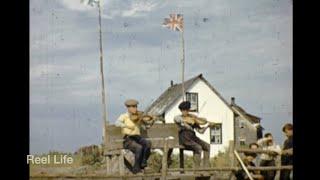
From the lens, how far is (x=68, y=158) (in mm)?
2607

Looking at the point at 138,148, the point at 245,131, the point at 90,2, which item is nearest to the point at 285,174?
the point at 245,131

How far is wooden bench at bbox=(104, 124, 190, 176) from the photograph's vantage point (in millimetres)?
2654

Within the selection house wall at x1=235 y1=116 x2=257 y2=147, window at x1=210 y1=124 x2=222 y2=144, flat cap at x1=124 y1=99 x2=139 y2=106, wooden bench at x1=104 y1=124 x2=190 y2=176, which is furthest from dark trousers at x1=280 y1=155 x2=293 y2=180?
flat cap at x1=124 y1=99 x2=139 y2=106

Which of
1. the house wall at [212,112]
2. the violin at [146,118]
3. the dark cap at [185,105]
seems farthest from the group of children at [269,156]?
the violin at [146,118]

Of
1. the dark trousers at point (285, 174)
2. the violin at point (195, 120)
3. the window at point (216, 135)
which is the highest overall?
the violin at point (195, 120)

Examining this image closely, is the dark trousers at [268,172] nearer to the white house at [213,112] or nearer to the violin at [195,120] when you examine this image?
the white house at [213,112]

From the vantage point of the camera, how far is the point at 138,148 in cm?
267

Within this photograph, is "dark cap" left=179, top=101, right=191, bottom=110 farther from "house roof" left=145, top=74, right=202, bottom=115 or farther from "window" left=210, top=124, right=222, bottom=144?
"window" left=210, top=124, right=222, bottom=144

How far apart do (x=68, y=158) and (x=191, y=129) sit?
1.80ft

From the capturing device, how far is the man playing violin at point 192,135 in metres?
2.69
